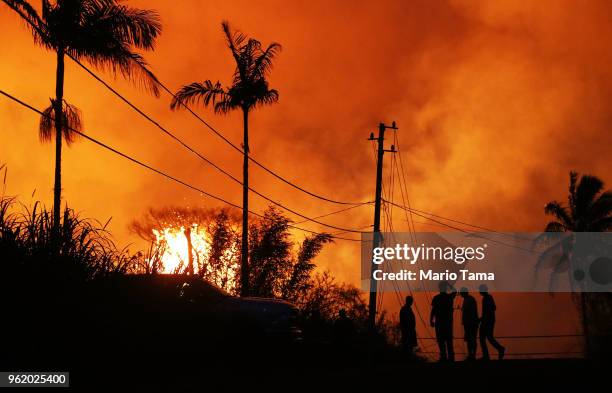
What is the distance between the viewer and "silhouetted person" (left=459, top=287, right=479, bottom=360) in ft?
68.2

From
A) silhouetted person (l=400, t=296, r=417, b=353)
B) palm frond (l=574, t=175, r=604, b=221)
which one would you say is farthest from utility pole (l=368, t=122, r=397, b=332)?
palm frond (l=574, t=175, r=604, b=221)

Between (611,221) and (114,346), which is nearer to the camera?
(114,346)

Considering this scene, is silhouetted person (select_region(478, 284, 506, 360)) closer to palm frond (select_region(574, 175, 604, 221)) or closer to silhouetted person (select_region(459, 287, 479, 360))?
silhouetted person (select_region(459, 287, 479, 360))

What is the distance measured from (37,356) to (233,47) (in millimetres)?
22937

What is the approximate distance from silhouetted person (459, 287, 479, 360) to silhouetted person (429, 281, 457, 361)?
1.15 feet

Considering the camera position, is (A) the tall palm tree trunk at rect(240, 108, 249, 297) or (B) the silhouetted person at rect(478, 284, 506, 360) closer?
(B) the silhouetted person at rect(478, 284, 506, 360)

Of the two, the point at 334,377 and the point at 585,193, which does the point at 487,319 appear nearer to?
the point at 334,377

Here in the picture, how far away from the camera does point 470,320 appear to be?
20969 millimetres

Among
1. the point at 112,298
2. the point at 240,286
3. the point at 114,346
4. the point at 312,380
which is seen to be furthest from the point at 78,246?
the point at 240,286

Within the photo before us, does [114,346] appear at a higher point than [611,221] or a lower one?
lower

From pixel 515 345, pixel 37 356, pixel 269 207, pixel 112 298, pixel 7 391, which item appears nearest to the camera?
pixel 7 391

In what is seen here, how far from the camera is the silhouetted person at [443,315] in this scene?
67.7ft

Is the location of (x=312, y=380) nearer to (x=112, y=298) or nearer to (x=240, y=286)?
(x=112, y=298)

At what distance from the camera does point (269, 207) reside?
3794 centimetres
